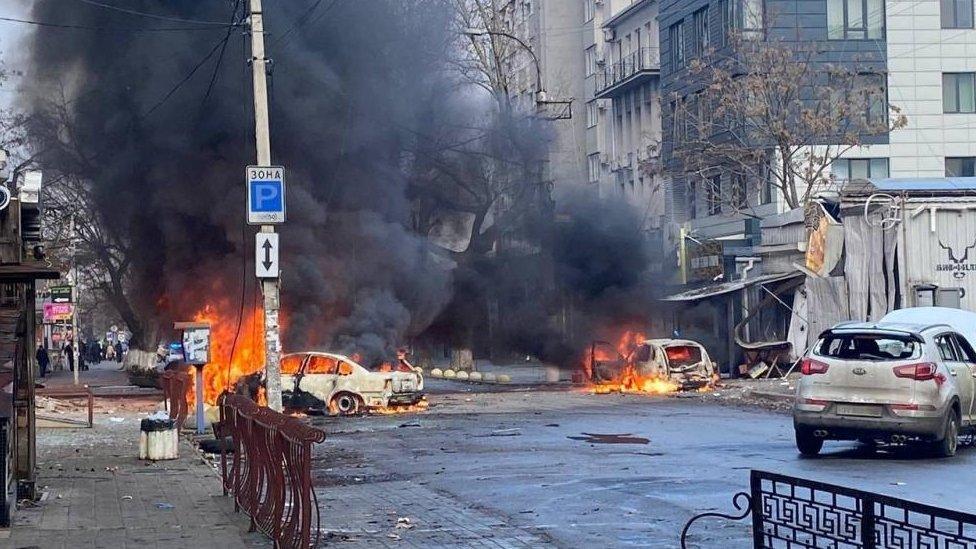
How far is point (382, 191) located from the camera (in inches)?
1550

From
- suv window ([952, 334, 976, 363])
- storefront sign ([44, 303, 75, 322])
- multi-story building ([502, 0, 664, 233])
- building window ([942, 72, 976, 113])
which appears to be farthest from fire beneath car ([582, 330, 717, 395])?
storefront sign ([44, 303, 75, 322])

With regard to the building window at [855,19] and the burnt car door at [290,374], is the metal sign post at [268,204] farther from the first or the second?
the building window at [855,19]

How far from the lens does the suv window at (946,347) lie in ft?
52.6

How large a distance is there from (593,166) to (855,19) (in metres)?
21.5

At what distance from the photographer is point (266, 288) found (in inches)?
707

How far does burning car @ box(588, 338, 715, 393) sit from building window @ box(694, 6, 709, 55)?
56.1ft

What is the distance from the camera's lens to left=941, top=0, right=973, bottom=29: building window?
44969 millimetres

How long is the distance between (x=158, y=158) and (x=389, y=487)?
2403cm

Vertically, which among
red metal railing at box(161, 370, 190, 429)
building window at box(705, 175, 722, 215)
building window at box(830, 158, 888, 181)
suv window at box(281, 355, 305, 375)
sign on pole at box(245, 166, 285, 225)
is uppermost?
building window at box(830, 158, 888, 181)

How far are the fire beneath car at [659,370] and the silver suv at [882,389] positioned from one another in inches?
639

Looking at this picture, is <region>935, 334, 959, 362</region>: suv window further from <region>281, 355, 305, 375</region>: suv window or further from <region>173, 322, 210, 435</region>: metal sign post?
<region>281, 355, 305, 375</region>: suv window

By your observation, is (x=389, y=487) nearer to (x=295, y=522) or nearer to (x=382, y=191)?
(x=295, y=522)

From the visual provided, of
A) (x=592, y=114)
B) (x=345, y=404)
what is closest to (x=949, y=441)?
(x=345, y=404)

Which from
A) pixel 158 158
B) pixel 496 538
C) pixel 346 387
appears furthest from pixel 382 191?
pixel 496 538
